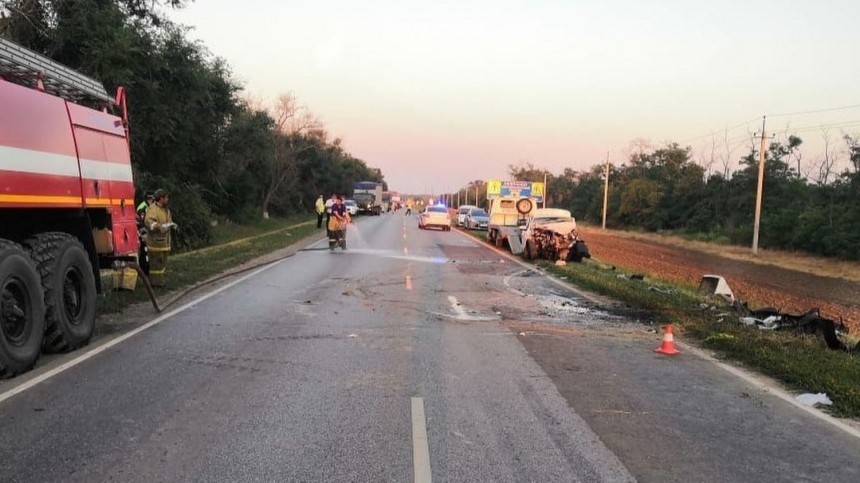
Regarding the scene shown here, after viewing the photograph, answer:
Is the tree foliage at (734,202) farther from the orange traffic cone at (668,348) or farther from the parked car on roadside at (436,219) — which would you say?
the orange traffic cone at (668,348)

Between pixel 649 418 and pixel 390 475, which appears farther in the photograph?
pixel 649 418

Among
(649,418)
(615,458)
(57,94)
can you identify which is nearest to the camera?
(615,458)

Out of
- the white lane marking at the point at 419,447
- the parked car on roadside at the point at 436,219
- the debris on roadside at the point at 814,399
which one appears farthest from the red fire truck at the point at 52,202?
the parked car on roadside at the point at 436,219

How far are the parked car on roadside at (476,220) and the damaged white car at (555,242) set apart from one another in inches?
901

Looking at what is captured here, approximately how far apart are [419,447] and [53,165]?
5.11 m

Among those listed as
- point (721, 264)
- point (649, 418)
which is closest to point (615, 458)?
point (649, 418)

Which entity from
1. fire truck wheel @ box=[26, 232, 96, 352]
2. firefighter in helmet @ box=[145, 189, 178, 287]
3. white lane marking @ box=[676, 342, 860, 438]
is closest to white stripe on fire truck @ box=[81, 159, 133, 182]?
fire truck wheel @ box=[26, 232, 96, 352]

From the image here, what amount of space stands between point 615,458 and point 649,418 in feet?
3.86

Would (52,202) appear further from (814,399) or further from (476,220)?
(476,220)

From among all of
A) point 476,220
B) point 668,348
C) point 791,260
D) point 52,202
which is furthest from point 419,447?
point 476,220

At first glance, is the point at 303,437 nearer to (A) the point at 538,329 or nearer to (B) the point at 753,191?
(A) the point at 538,329

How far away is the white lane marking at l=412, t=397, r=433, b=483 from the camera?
451 centimetres

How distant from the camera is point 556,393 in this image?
6676 mm

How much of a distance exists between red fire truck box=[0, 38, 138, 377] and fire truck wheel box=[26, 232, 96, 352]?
0.04 feet
